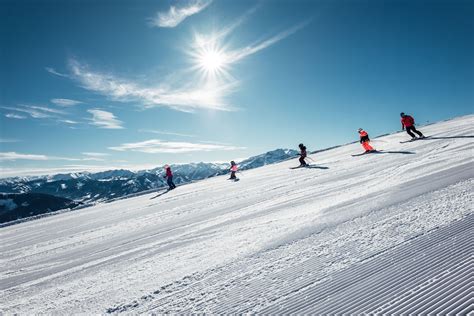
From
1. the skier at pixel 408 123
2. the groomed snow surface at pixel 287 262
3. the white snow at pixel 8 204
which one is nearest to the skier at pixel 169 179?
the groomed snow surface at pixel 287 262

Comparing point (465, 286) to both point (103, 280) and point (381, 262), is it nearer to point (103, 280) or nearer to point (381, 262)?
point (381, 262)

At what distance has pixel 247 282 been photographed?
320 centimetres

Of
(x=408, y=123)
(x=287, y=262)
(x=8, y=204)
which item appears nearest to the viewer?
(x=287, y=262)

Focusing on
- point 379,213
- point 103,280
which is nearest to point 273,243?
point 379,213

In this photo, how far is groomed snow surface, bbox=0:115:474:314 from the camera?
2670 millimetres

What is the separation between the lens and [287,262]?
11.6 ft

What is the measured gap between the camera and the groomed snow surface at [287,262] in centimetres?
267

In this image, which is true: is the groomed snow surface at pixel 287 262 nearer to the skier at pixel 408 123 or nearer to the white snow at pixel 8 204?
the skier at pixel 408 123

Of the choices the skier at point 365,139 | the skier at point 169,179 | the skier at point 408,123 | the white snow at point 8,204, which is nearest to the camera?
the skier at point 365,139

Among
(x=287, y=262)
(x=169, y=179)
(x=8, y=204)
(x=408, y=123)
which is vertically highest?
(x=8, y=204)

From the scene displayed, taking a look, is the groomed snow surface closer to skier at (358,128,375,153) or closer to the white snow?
skier at (358,128,375,153)

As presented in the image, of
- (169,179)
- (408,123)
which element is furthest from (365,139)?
(169,179)

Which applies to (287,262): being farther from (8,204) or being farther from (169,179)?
(8,204)

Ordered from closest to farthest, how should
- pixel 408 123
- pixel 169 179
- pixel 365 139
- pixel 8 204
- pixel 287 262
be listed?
pixel 287 262, pixel 365 139, pixel 408 123, pixel 169 179, pixel 8 204
